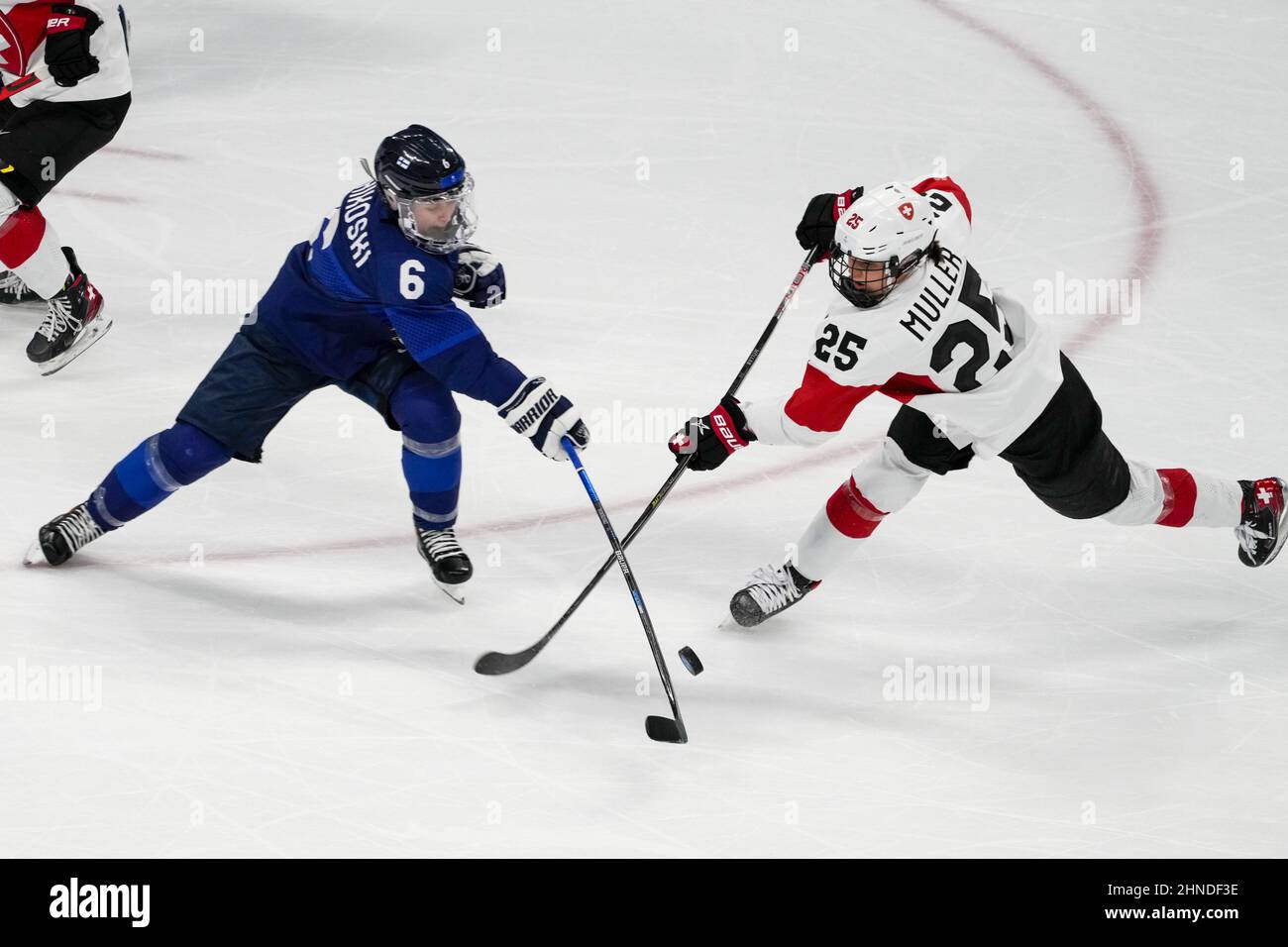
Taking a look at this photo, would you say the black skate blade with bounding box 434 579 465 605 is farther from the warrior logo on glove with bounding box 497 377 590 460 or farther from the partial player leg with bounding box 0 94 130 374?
the partial player leg with bounding box 0 94 130 374

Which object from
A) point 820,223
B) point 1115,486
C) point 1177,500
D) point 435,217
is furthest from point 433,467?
point 1177,500

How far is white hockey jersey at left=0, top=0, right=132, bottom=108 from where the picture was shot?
456cm

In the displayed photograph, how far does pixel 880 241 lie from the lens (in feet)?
9.69

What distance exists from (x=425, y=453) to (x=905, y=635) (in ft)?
3.82

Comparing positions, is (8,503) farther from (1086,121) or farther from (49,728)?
(1086,121)

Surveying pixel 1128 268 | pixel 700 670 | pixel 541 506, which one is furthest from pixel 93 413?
pixel 1128 268

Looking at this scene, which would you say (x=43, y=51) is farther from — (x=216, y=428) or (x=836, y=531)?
(x=836, y=531)

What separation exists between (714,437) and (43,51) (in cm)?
264

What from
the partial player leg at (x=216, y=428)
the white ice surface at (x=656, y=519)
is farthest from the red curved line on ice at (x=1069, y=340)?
the partial player leg at (x=216, y=428)

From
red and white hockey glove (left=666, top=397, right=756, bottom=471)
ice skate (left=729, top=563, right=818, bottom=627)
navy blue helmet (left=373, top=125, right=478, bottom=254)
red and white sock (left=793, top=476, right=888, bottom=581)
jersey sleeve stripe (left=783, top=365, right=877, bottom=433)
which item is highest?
navy blue helmet (left=373, top=125, right=478, bottom=254)

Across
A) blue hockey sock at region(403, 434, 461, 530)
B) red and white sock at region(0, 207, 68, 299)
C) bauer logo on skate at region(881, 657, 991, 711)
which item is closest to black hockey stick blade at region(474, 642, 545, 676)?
blue hockey sock at region(403, 434, 461, 530)

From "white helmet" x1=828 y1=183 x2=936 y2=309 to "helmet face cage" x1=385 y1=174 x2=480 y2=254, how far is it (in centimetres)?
78

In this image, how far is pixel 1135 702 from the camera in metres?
3.33

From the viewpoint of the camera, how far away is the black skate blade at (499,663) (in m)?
3.34
